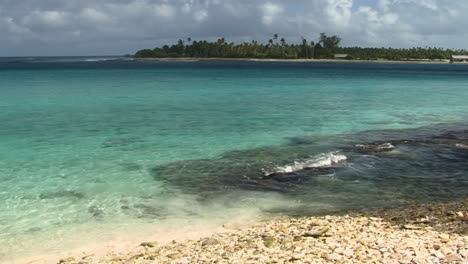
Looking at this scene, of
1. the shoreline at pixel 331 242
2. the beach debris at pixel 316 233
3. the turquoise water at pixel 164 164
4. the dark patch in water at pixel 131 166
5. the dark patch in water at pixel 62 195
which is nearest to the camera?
the shoreline at pixel 331 242

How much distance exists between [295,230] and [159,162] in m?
9.50

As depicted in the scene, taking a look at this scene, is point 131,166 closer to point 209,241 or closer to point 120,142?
point 120,142

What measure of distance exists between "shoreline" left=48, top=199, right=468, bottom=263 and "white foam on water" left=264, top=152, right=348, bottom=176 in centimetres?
499

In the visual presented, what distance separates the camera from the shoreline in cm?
913

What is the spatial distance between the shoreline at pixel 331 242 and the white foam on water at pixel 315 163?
4985 millimetres

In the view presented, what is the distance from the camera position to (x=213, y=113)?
116ft

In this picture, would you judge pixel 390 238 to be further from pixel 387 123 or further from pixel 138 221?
pixel 387 123

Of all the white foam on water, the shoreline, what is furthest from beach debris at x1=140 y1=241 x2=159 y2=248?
the white foam on water

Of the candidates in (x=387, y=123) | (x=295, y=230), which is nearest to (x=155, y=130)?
(x=387, y=123)

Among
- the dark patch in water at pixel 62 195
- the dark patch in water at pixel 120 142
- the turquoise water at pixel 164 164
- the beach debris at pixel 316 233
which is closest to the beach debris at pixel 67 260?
the turquoise water at pixel 164 164

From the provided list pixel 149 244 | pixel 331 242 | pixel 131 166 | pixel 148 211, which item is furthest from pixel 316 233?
pixel 131 166

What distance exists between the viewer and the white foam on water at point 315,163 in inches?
702

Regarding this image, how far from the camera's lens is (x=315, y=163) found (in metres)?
18.8

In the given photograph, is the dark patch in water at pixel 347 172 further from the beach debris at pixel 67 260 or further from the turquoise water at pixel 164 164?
the beach debris at pixel 67 260
